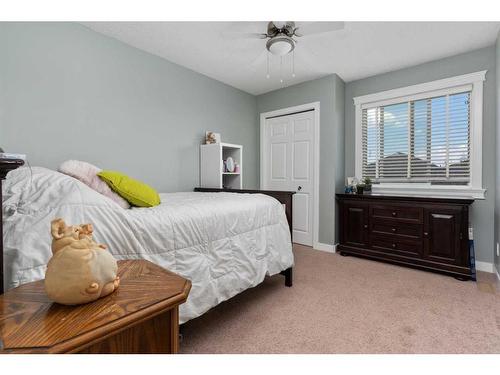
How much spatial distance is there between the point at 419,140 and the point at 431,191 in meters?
0.65

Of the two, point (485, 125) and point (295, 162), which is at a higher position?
point (485, 125)

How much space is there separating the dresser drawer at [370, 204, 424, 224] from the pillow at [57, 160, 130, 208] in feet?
8.95

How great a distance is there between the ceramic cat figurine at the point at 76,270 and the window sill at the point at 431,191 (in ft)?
11.2

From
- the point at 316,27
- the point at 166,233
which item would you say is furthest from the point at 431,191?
the point at 166,233

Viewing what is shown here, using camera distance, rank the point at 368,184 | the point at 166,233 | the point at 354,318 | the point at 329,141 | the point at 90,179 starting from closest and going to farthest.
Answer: the point at 166,233
the point at 90,179
the point at 354,318
the point at 368,184
the point at 329,141

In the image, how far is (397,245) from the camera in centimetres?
290

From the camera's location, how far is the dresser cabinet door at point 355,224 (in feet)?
10.3

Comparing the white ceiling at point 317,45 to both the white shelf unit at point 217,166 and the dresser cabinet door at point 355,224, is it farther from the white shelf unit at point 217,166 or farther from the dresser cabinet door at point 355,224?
the dresser cabinet door at point 355,224

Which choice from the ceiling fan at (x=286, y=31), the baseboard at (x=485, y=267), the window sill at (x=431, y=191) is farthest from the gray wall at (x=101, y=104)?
the baseboard at (x=485, y=267)

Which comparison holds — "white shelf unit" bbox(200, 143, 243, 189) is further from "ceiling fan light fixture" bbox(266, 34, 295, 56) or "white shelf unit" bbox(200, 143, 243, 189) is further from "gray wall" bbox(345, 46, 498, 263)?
"gray wall" bbox(345, 46, 498, 263)

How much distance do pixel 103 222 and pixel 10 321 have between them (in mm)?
592

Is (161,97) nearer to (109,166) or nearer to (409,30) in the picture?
(109,166)

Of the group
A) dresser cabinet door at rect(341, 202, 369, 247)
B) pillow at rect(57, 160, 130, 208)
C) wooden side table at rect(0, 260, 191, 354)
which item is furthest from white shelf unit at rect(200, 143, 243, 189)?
wooden side table at rect(0, 260, 191, 354)

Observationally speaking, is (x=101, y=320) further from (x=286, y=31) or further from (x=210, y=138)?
(x=210, y=138)
